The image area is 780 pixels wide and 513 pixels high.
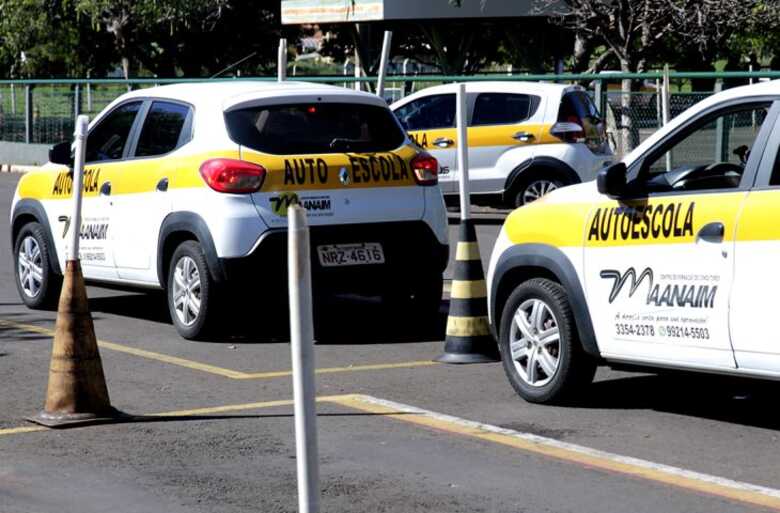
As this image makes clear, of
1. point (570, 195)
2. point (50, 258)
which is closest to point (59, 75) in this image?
point (50, 258)

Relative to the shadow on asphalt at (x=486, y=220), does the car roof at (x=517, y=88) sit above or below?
above

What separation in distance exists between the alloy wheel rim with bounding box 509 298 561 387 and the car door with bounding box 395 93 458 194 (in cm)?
1286

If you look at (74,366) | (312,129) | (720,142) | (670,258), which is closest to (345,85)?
(720,142)

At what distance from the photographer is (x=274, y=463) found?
7.31 m

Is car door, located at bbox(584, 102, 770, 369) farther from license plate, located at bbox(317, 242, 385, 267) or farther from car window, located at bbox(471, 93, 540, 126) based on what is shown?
car window, located at bbox(471, 93, 540, 126)

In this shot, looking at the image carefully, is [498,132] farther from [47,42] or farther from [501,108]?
[47,42]

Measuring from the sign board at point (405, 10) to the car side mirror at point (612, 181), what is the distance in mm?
34662

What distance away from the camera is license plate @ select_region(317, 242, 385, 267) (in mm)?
11102

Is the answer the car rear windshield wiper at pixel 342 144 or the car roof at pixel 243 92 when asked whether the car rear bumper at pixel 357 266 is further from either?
the car roof at pixel 243 92

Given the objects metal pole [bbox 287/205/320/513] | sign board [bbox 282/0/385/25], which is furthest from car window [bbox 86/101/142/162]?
sign board [bbox 282/0/385/25]

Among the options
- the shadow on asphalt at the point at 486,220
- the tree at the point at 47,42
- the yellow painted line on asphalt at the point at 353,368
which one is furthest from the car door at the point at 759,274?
the tree at the point at 47,42

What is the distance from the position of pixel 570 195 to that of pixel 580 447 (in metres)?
1.63

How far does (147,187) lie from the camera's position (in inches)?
461

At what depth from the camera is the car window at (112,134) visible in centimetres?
1229
